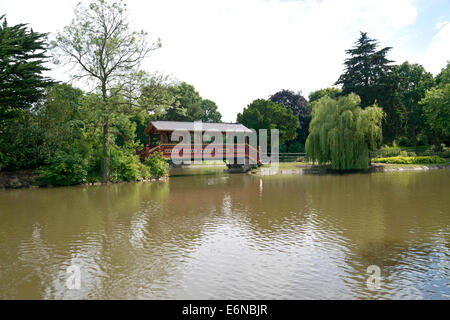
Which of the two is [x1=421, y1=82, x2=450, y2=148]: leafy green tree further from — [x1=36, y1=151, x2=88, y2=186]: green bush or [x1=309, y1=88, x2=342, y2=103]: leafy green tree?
[x1=36, y1=151, x2=88, y2=186]: green bush

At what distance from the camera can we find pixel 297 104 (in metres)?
58.2

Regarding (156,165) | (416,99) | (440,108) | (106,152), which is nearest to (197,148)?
(156,165)

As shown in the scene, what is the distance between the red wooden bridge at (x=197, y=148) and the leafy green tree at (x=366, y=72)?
46.0 feet

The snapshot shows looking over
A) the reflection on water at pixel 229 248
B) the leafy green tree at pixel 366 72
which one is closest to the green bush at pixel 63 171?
the reflection on water at pixel 229 248

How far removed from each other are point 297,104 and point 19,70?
4360cm

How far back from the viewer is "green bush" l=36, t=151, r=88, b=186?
2218 centimetres

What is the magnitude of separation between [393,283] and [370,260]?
49.7 inches

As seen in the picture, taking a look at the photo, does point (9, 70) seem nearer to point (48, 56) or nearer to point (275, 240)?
point (48, 56)

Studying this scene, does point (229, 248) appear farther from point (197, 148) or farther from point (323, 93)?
Answer: point (323, 93)

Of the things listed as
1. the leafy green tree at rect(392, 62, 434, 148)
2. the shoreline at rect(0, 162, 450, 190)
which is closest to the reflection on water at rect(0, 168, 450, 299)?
the shoreline at rect(0, 162, 450, 190)

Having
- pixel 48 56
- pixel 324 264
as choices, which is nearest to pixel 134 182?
pixel 48 56

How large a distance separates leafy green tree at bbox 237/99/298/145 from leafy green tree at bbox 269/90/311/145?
10.0 ft

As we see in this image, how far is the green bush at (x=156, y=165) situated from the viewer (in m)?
27.2

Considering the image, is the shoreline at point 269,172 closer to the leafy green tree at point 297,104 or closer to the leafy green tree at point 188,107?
the leafy green tree at point 297,104
